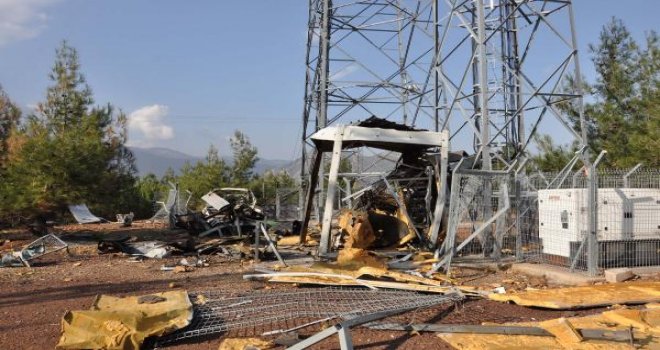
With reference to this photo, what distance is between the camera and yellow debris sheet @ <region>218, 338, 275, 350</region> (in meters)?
5.59

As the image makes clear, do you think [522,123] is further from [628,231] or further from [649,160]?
[628,231]

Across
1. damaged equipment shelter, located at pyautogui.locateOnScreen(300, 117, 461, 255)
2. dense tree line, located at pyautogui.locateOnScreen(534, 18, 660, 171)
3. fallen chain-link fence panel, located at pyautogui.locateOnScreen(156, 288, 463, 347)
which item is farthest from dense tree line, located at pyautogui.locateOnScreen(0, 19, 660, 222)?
fallen chain-link fence panel, located at pyautogui.locateOnScreen(156, 288, 463, 347)

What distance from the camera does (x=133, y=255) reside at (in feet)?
43.8

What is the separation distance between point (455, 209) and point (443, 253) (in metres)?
1.18

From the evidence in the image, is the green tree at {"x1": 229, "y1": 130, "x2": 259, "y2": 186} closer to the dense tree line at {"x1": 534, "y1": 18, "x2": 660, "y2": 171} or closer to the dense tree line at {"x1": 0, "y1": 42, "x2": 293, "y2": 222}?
the dense tree line at {"x1": 0, "y1": 42, "x2": 293, "y2": 222}

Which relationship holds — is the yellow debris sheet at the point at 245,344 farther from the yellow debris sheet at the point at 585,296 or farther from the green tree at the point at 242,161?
the green tree at the point at 242,161

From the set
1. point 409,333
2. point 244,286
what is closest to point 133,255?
point 244,286

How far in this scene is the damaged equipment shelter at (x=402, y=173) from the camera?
40.2ft

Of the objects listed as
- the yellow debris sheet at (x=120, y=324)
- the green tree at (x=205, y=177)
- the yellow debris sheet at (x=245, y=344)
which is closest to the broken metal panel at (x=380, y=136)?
the yellow debris sheet at (x=120, y=324)

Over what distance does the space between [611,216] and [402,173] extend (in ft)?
18.7

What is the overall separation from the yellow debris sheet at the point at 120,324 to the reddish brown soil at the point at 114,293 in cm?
38

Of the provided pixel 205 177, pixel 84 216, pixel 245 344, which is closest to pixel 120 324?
pixel 245 344

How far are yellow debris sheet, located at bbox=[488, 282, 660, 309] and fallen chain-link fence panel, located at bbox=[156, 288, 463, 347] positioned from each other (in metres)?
0.82

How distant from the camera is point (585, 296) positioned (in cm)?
767
